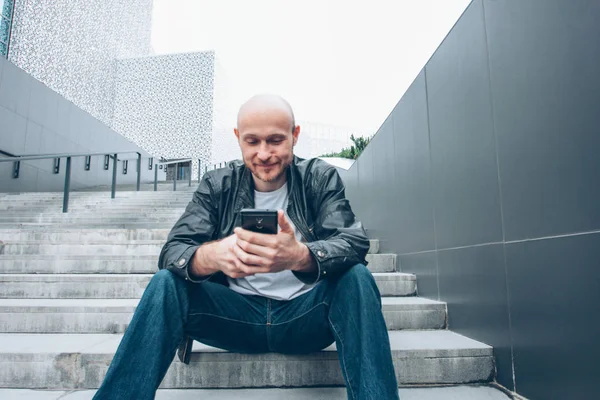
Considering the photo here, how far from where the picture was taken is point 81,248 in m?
3.02

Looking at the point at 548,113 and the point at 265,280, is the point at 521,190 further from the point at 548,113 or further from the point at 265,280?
the point at 265,280

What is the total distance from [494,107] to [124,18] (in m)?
18.0

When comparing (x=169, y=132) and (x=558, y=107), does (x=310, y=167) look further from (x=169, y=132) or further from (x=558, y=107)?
(x=169, y=132)

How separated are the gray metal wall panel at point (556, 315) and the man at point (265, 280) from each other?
1.93ft

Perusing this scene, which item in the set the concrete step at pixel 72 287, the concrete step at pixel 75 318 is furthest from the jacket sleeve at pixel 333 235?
the concrete step at pixel 72 287

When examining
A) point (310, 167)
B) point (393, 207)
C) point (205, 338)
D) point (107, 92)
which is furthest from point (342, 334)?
point (107, 92)

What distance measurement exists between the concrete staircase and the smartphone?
695 millimetres

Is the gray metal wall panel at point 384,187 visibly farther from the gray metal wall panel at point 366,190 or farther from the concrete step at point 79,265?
the concrete step at point 79,265

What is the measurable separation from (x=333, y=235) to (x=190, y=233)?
21.6 inches

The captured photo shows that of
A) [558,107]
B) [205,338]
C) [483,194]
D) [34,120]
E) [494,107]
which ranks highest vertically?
[34,120]

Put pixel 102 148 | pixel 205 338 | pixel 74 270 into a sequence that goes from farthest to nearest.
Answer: pixel 102 148 < pixel 74 270 < pixel 205 338

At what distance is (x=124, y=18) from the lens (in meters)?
15.7

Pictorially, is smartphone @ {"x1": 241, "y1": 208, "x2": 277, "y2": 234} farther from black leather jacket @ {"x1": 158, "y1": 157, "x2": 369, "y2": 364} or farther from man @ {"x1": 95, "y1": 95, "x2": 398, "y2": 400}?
black leather jacket @ {"x1": 158, "y1": 157, "x2": 369, "y2": 364}

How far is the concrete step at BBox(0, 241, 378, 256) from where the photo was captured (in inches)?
117
